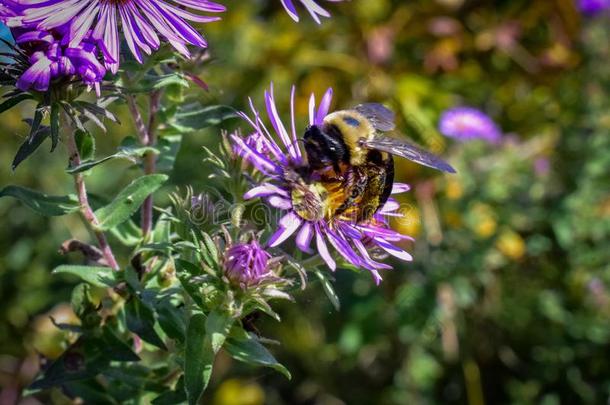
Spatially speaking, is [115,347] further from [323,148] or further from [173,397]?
[323,148]

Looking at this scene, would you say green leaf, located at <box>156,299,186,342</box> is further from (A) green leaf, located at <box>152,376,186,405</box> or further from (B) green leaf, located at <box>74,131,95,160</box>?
(B) green leaf, located at <box>74,131,95,160</box>

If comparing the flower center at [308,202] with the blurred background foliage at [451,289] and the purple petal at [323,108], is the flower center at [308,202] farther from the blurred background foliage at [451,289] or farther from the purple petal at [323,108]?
the blurred background foliage at [451,289]

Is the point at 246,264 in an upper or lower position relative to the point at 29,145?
lower

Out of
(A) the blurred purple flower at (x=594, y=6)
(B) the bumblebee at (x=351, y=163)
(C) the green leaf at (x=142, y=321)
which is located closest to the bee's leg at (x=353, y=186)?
(B) the bumblebee at (x=351, y=163)

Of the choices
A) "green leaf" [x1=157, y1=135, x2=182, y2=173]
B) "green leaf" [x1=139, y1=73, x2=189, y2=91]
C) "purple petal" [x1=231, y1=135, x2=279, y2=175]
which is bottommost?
"green leaf" [x1=157, y1=135, x2=182, y2=173]

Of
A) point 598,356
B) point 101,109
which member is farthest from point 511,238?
point 101,109

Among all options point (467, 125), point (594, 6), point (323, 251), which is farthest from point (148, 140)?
point (594, 6)

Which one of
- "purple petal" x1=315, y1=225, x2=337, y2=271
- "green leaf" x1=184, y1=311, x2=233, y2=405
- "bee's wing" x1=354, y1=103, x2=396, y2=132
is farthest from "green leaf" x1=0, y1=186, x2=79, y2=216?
"bee's wing" x1=354, y1=103, x2=396, y2=132
